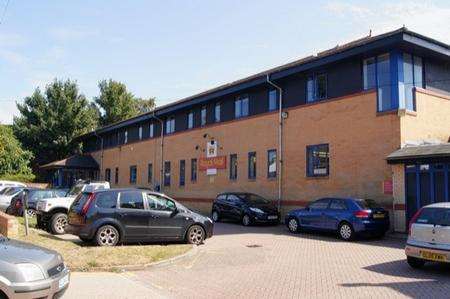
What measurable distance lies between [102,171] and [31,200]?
1051 inches

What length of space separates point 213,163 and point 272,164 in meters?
5.72

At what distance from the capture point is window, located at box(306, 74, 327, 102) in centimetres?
2277

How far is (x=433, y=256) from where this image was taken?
10695mm

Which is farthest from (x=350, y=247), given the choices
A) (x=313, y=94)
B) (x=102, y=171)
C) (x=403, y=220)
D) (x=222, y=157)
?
(x=102, y=171)

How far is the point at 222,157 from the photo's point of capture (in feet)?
96.6

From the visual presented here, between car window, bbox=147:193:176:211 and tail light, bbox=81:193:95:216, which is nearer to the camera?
tail light, bbox=81:193:95:216

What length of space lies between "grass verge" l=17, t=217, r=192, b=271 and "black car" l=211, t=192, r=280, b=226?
8144 millimetres

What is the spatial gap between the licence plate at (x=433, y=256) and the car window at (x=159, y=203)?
6.98 metres

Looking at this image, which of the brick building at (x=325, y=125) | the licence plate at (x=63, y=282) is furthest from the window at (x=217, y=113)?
the licence plate at (x=63, y=282)

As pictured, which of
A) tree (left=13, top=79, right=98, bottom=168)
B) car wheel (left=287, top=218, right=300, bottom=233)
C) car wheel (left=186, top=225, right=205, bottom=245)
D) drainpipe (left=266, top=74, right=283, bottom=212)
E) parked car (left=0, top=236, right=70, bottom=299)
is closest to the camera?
parked car (left=0, top=236, right=70, bottom=299)

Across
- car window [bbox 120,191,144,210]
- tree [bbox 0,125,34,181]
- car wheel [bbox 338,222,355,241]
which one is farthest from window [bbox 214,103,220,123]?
car window [bbox 120,191,144,210]

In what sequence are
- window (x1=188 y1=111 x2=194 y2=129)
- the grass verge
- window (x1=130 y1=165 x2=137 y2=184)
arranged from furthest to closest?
window (x1=130 y1=165 x2=137 y2=184), window (x1=188 y1=111 x2=194 y2=129), the grass verge

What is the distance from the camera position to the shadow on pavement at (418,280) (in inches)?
359

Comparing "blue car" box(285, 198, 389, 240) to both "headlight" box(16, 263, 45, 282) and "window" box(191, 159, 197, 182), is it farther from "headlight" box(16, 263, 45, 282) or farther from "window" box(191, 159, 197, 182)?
"window" box(191, 159, 197, 182)
